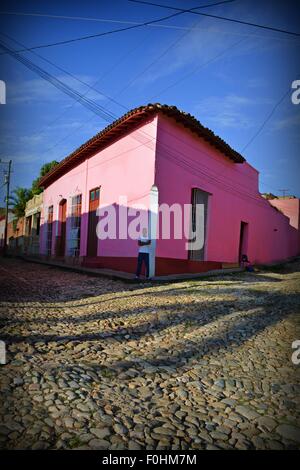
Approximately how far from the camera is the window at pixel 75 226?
13672 mm

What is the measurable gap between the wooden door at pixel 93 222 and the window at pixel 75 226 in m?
1.23

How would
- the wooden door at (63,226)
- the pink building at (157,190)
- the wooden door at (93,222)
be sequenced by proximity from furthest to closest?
1. the wooden door at (63,226)
2. the wooden door at (93,222)
3. the pink building at (157,190)

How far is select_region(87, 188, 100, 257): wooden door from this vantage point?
1214cm

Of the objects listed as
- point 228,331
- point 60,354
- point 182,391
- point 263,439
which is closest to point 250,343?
point 228,331

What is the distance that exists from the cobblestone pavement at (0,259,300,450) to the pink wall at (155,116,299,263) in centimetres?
496

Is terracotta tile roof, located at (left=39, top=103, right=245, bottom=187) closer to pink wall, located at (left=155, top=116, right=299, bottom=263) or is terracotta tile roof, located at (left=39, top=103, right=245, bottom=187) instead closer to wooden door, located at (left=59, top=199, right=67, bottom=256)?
pink wall, located at (left=155, top=116, right=299, bottom=263)

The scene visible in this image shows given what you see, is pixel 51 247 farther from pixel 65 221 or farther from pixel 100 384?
pixel 100 384

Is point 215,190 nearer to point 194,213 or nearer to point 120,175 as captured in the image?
point 194,213

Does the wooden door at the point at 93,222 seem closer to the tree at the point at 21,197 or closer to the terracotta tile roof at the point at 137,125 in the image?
the terracotta tile roof at the point at 137,125

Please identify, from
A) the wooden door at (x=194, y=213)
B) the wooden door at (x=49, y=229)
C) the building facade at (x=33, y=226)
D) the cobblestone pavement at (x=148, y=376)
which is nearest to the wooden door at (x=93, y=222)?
the wooden door at (x=194, y=213)

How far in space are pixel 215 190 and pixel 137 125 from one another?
4.19m

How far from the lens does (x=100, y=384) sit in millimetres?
2584

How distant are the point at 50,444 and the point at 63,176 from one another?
1569cm

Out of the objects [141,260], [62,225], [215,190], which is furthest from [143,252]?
[62,225]
